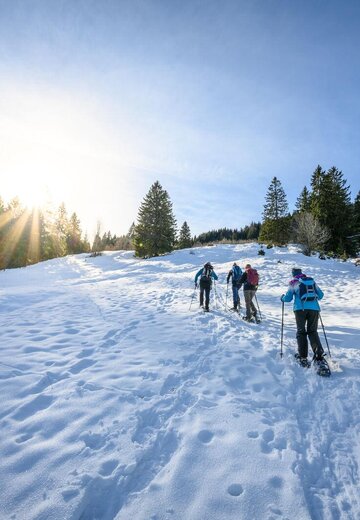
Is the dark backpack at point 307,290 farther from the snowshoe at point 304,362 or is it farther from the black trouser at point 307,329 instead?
the snowshoe at point 304,362

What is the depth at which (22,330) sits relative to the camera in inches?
314

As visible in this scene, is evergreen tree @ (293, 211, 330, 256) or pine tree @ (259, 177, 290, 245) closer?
evergreen tree @ (293, 211, 330, 256)

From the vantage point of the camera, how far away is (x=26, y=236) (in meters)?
41.3

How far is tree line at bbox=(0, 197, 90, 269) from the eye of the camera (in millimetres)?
38969

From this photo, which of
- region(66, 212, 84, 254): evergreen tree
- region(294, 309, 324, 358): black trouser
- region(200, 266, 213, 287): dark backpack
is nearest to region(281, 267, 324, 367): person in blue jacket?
region(294, 309, 324, 358): black trouser

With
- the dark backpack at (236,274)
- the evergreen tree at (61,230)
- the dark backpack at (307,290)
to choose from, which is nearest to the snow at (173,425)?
the dark backpack at (307,290)

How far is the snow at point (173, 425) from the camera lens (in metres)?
2.70

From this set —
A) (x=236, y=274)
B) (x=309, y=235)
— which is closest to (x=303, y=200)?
(x=309, y=235)

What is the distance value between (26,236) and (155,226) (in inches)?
845

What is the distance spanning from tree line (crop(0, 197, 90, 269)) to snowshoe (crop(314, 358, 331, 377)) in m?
43.2

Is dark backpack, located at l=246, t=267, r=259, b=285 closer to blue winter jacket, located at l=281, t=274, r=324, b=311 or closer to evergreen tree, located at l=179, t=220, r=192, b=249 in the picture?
blue winter jacket, located at l=281, t=274, r=324, b=311

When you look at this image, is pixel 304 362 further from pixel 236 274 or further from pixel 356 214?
pixel 356 214

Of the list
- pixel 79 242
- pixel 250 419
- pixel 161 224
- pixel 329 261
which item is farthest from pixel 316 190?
pixel 79 242

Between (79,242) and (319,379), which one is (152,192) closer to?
(79,242)
